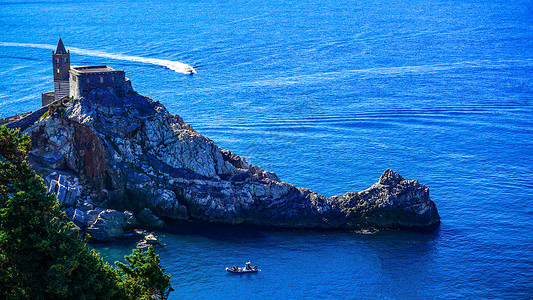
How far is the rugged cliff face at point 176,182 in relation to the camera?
2857 inches

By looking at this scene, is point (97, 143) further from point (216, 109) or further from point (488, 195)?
point (488, 195)

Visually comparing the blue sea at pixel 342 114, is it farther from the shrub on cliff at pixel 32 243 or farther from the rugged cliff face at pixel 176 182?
the shrub on cliff at pixel 32 243

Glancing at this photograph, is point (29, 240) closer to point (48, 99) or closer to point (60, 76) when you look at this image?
point (60, 76)

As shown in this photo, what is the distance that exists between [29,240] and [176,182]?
112ft

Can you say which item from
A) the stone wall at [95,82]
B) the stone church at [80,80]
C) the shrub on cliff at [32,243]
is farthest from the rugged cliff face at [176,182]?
the shrub on cliff at [32,243]

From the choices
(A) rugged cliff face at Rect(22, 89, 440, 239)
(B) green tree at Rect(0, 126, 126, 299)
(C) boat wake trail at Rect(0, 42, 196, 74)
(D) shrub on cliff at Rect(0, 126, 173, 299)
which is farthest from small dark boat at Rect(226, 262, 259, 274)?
(C) boat wake trail at Rect(0, 42, 196, 74)

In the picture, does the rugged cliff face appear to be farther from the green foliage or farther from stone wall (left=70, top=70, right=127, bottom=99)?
the green foliage

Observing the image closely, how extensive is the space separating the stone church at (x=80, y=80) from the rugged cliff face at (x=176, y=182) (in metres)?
1.37

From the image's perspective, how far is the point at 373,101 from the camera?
115m

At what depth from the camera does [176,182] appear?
73.2 meters

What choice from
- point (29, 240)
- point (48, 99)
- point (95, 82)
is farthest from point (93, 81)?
point (29, 240)

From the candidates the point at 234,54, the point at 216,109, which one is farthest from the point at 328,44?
the point at 216,109

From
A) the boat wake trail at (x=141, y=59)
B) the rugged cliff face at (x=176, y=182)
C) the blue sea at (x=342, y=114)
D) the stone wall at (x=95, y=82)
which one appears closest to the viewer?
the blue sea at (x=342, y=114)

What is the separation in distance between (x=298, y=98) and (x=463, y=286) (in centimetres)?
6113
